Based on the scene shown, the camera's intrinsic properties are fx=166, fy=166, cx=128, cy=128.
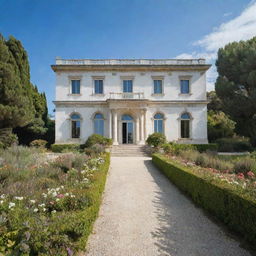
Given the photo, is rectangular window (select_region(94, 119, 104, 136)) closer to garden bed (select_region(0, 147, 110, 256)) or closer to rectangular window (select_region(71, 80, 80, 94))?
rectangular window (select_region(71, 80, 80, 94))

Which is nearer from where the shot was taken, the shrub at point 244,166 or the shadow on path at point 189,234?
the shadow on path at point 189,234

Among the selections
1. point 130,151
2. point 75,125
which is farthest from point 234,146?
point 75,125

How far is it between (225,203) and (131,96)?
1594 cm

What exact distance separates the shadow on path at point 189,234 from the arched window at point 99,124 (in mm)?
14439

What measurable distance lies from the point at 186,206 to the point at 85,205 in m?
3.08

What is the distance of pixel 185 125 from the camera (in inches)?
763

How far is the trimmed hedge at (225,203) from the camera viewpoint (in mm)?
3071

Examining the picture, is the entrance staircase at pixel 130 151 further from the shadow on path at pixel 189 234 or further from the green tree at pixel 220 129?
the green tree at pixel 220 129

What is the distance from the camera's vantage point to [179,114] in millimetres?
19188

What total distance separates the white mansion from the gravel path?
1322 centimetres

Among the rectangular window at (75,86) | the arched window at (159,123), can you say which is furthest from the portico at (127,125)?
the rectangular window at (75,86)

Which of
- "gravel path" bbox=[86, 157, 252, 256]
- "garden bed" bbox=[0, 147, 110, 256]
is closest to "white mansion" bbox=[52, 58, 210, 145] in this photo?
"gravel path" bbox=[86, 157, 252, 256]

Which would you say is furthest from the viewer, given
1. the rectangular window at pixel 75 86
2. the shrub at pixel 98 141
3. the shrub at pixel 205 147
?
the rectangular window at pixel 75 86

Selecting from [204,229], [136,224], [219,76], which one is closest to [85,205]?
[136,224]
